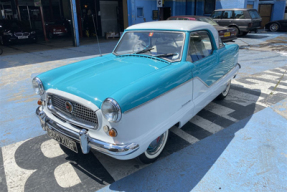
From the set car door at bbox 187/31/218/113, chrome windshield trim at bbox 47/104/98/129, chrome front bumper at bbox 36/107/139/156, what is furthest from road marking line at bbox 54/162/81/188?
car door at bbox 187/31/218/113

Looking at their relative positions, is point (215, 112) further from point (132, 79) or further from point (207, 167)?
point (132, 79)

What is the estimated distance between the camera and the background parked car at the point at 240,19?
13.7 metres

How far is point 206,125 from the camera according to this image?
376 cm

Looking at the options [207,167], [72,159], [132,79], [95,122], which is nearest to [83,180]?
[72,159]

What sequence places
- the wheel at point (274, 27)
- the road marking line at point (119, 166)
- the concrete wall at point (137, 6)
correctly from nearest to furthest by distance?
the road marking line at point (119, 166), the concrete wall at point (137, 6), the wheel at point (274, 27)

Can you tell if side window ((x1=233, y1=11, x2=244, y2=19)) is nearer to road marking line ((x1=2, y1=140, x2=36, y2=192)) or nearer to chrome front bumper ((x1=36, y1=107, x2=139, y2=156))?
chrome front bumper ((x1=36, y1=107, x2=139, y2=156))

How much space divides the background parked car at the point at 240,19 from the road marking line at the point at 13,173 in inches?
562

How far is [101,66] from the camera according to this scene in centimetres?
318

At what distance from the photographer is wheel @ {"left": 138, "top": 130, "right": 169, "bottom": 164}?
107 inches

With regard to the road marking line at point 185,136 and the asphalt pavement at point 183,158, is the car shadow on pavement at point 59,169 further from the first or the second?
the road marking line at point 185,136

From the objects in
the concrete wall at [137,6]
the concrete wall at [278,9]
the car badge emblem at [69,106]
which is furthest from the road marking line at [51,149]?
the concrete wall at [278,9]

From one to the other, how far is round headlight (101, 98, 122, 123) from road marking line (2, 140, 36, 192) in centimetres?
132

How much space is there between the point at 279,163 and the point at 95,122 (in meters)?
2.30

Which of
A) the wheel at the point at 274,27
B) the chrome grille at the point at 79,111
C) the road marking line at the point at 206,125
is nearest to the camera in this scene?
the chrome grille at the point at 79,111
